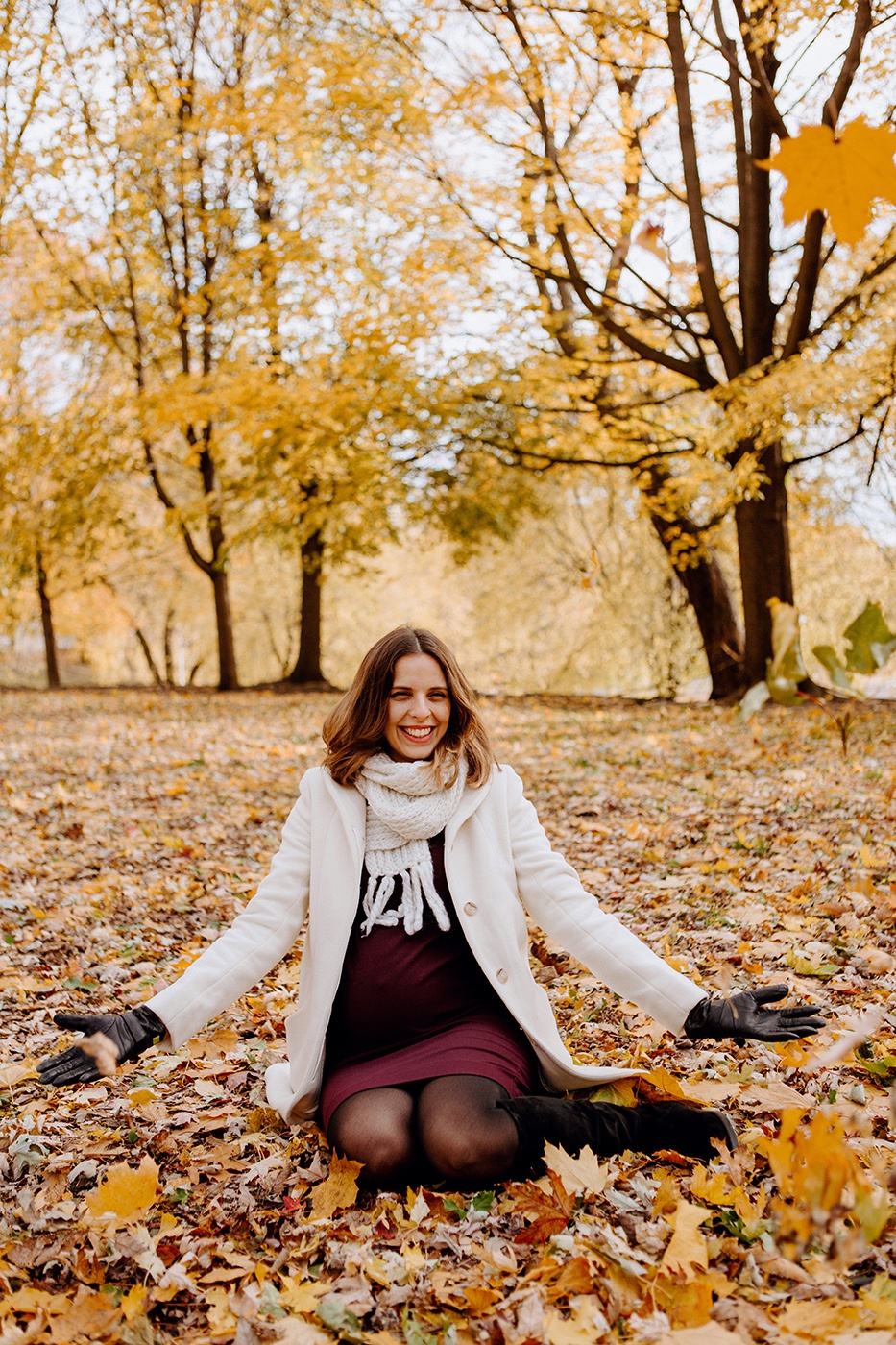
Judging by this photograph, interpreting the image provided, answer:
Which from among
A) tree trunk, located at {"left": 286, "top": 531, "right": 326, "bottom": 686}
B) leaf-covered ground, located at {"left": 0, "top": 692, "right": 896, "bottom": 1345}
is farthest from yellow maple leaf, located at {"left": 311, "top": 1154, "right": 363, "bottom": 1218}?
tree trunk, located at {"left": 286, "top": 531, "right": 326, "bottom": 686}

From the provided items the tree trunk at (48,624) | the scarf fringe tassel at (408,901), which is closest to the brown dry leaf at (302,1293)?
the scarf fringe tassel at (408,901)

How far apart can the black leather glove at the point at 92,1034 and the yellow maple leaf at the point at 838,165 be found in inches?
80.1

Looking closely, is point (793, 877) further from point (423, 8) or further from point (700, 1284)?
point (423, 8)

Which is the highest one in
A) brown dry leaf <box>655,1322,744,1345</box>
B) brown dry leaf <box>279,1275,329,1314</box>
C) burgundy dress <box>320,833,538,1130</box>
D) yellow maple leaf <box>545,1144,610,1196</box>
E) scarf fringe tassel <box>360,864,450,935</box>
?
scarf fringe tassel <box>360,864,450,935</box>

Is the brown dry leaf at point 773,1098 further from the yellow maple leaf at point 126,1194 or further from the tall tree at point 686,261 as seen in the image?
the tall tree at point 686,261

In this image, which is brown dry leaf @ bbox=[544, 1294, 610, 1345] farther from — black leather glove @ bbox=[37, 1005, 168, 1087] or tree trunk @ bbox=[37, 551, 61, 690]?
tree trunk @ bbox=[37, 551, 61, 690]

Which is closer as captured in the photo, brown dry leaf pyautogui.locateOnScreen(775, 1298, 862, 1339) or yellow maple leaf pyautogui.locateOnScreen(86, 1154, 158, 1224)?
brown dry leaf pyautogui.locateOnScreen(775, 1298, 862, 1339)

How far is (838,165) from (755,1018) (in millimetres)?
1731

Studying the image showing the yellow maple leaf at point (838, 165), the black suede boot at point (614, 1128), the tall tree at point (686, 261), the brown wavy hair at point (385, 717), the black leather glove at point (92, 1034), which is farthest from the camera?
the tall tree at point (686, 261)

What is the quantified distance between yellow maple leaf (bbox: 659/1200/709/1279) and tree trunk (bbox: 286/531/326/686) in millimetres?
15466

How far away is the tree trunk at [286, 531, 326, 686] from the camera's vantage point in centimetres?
1755

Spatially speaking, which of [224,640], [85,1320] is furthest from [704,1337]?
Answer: [224,640]

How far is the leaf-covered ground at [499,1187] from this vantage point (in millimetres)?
1955

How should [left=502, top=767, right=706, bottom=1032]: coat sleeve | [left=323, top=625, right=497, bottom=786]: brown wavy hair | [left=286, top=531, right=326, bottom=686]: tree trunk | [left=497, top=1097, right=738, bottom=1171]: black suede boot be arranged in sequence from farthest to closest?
[left=286, top=531, right=326, bottom=686]: tree trunk → [left=323, top=625, right=497, bottom=786]: brown wavy hair → [left=502, top=767, right=706, bottom=1032]: coat sleeve → [left=497, top=1097, right=738, bottom=1171]: black suede boot
